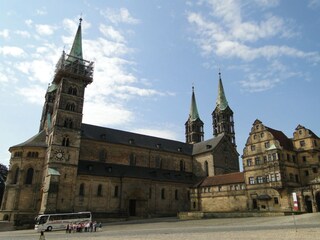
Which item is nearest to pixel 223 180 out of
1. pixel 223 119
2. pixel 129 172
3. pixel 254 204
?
pixel 254 204

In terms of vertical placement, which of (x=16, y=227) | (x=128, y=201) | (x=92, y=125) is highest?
(x=92, y=125)

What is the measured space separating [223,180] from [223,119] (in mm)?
32574

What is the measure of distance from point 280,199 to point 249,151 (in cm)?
948

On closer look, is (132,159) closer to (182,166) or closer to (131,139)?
(131,139)

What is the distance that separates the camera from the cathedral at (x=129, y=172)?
140 feet

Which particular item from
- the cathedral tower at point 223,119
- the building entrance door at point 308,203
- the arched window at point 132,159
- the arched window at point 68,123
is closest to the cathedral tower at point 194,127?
the cathedral tower at point 223,119

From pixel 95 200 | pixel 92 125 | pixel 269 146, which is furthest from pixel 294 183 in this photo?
pixel 92 125

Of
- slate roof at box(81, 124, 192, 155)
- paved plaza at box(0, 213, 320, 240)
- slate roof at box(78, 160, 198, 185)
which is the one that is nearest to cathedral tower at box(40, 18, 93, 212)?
slate roof at box(78, 160, 198, 185)

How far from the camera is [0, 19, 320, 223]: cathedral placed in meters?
42.6

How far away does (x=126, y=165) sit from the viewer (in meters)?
54.5

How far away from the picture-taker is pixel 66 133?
4731 cm

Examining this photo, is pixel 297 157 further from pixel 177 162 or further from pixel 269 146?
pixel 177 162

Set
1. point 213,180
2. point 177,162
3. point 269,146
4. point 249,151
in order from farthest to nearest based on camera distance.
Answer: point 177,162, point 213,180, point 249,151, point 269,146

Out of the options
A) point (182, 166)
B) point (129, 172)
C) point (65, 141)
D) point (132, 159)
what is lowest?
point (129, 172)
